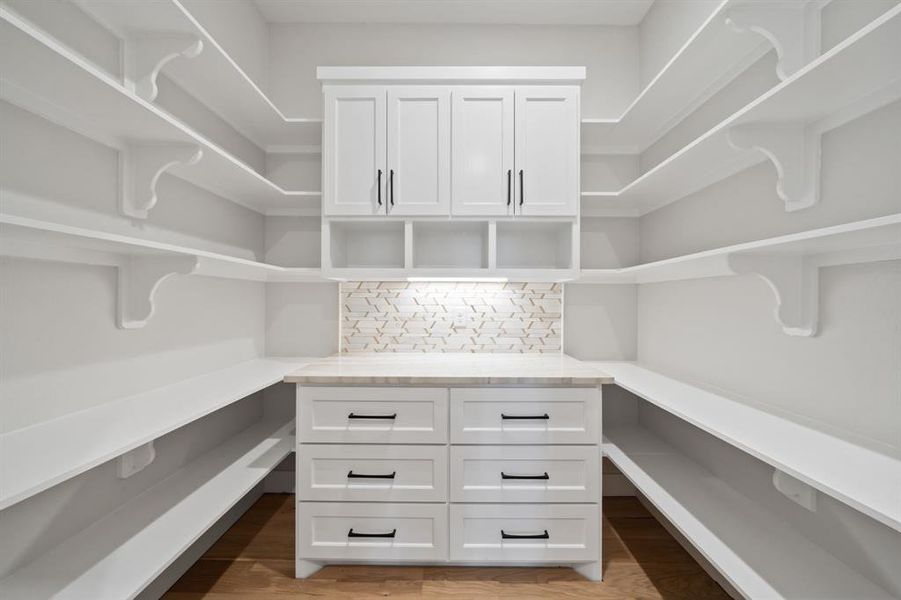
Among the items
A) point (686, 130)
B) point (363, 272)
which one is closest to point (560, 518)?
point (363, 272)

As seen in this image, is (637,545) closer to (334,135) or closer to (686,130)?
(686,130)

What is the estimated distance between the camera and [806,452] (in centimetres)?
95

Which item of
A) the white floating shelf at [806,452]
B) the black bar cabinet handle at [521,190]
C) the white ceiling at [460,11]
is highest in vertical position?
the white ceiling at [460,11]

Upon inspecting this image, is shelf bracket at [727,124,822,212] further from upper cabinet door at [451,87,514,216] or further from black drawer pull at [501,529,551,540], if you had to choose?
black drawer pull at [501,529,551,540]

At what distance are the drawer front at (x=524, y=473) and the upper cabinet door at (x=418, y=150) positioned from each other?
1.14 meters

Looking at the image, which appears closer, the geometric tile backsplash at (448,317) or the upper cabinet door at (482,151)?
the upper cabinet door at (482,151)

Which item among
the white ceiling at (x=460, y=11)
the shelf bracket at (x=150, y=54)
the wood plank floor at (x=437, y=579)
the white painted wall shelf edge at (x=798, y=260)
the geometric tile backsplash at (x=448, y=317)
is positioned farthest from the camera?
the geometric tile backsplash at (x=448, y=317)

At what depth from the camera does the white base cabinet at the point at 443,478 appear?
5.46 ft

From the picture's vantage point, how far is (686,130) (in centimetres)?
184

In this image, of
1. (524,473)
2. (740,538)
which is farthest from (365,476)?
(740,538)

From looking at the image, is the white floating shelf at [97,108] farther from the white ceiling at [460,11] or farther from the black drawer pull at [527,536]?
the black drawer pull at [527,536]

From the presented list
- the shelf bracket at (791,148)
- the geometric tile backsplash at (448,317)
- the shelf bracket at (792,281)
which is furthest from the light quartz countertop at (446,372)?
the shelf bracket at (791,148)

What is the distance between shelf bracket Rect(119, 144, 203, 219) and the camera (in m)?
1.30

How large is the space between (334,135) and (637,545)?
2.44 meters
